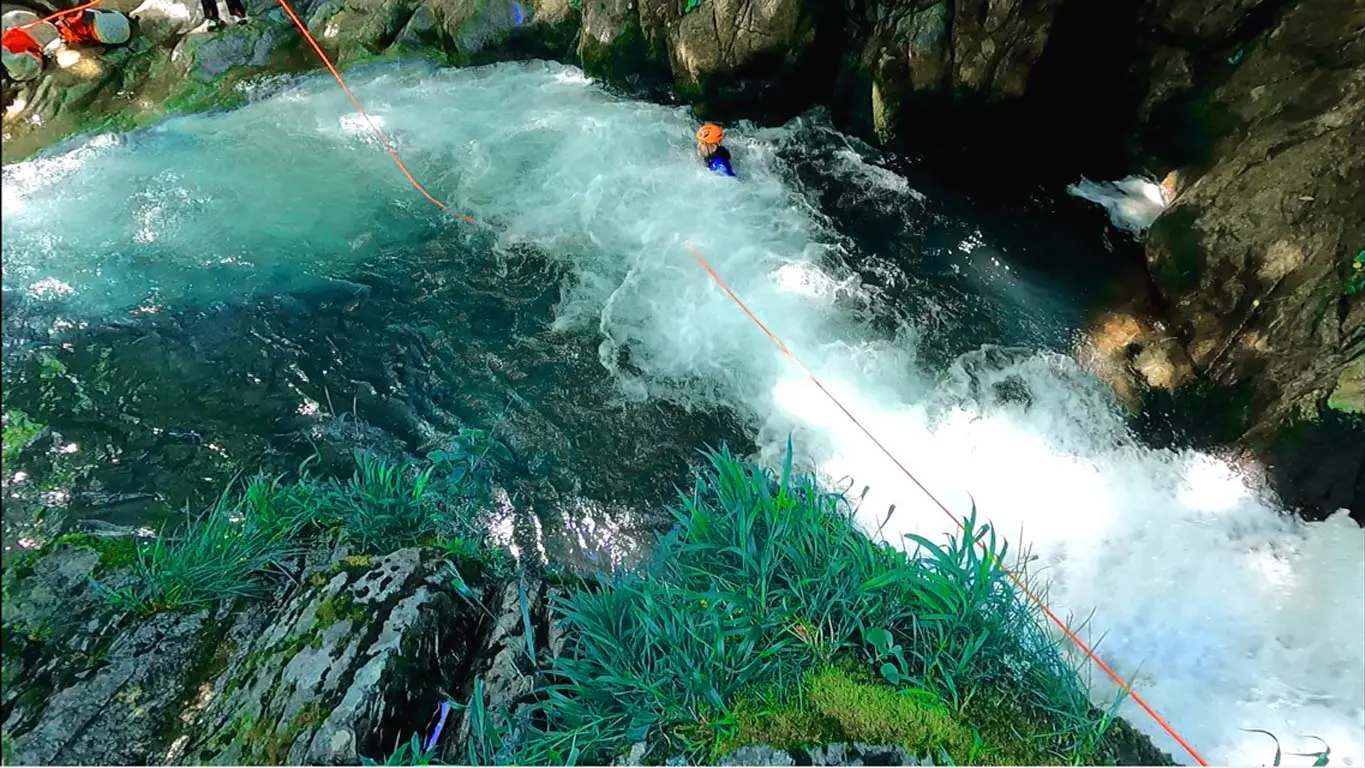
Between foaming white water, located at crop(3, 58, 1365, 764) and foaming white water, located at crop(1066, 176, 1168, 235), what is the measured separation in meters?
1.80

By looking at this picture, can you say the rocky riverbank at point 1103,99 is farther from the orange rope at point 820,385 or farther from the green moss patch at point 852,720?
the green moss patch at point 852,720

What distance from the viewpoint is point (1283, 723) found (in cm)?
353

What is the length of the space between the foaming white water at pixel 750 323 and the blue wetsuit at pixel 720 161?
0.11 metres

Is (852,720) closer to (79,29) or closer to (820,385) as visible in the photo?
(820,385)

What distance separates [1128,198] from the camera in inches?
251

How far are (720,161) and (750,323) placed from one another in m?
1.93

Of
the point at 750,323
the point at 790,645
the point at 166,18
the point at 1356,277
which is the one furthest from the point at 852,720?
the point at 166,18

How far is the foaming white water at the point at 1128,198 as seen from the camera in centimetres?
617

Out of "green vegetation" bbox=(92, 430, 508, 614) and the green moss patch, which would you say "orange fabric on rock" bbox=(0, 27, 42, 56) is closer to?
"green vegetation" bbox=(92, 430, 508, 614)

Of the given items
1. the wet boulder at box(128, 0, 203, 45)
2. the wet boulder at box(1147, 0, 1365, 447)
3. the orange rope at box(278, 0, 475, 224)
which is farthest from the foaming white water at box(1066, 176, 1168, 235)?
the wet boulder at box(128, 0, 203, 45)

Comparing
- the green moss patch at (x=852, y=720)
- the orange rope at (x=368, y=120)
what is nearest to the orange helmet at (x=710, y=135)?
the orange rope at (x=368, y=120)

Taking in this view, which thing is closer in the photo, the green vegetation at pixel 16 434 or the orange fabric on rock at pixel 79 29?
the green vegetation at pixel 16 434

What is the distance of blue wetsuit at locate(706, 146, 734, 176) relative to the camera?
6.50 m

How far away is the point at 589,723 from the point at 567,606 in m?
0.54
